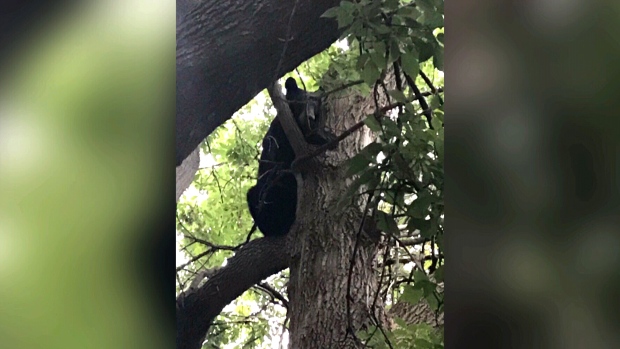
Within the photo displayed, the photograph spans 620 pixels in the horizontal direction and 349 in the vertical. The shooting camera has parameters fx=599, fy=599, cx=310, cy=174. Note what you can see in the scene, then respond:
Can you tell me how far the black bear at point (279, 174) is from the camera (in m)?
1.00

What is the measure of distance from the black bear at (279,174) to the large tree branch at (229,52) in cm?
6

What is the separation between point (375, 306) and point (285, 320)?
0.52ft

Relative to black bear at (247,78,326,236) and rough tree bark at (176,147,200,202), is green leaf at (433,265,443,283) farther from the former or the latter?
rough tree bark at (176,147,200,202)

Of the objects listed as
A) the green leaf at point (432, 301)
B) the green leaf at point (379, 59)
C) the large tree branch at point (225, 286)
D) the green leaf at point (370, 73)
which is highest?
the green leaf at point (379, 59)
